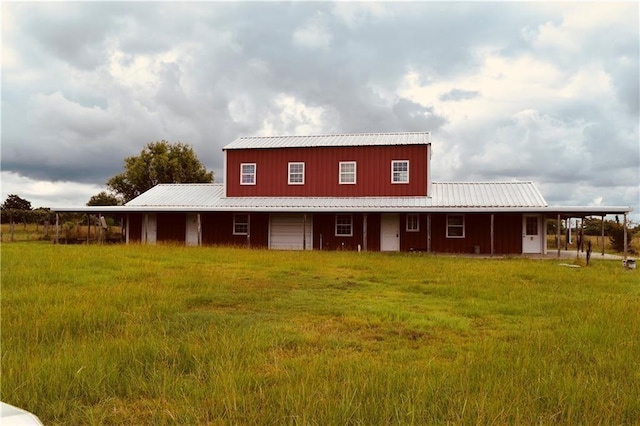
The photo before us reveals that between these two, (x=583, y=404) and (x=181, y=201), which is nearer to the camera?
(x=583, y=404)

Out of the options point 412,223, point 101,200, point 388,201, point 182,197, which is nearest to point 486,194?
point 412,223

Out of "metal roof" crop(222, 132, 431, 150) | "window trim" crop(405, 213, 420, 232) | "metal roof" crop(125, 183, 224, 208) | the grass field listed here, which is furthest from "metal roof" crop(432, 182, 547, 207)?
the grass field

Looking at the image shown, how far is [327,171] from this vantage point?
91.5ft

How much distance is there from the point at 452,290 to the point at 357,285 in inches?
93.5

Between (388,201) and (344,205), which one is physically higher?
(388,201)

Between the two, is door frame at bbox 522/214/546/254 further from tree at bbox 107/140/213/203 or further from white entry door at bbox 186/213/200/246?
tree at bbox 107/140/213/203

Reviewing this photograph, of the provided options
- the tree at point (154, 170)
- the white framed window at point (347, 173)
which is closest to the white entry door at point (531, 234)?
the white framed window at point (347, 173)

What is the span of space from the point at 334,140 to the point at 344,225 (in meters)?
5.46

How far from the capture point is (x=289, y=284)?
1178 cm

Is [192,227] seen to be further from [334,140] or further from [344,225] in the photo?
[334,140]

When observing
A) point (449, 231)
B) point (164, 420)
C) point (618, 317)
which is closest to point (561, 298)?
point (618, 317)

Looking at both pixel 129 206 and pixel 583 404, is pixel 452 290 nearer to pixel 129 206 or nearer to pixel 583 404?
pixel 583 404

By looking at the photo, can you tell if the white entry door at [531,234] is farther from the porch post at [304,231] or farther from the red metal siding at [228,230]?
the red metal siding at [228,230]

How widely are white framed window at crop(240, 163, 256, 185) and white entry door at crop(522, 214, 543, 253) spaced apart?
50.9 feet
